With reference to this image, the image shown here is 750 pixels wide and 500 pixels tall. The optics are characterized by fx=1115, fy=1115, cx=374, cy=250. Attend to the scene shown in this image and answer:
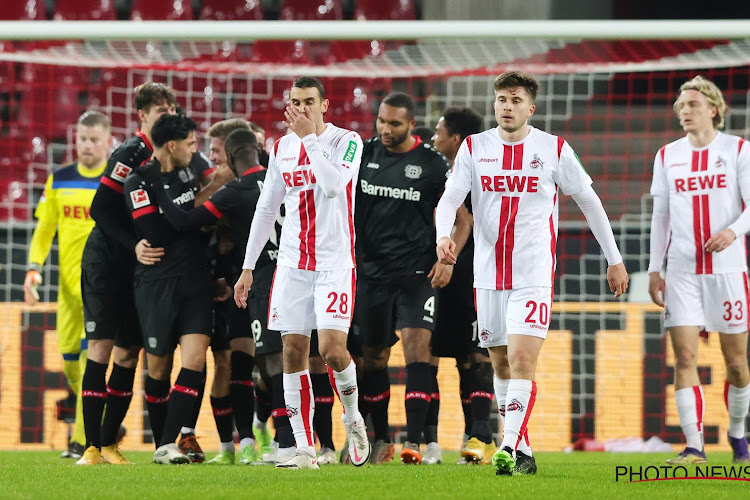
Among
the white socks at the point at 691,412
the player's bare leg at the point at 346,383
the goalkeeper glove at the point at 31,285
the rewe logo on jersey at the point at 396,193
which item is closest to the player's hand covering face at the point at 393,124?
the rewe logo on jersey at the point at 396,193

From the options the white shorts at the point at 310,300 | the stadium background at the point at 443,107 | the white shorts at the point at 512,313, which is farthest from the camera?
the stadium background at the point at 443,107

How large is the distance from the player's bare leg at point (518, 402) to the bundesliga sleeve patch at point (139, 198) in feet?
7.89

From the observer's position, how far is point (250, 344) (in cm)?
720

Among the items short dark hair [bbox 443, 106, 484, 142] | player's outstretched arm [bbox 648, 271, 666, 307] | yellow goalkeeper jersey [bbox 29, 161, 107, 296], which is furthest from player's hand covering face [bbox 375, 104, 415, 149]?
yellow goalkeeper jersey [bbox 29, 161, 107, 296]

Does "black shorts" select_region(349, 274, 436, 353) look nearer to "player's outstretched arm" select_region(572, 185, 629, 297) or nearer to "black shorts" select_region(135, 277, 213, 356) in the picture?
"black shorts" select_region(135, 277, 213, 356)

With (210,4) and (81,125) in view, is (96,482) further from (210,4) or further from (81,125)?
(210,4)

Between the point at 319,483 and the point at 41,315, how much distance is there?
16.9ft

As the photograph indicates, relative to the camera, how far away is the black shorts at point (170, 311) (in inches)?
257

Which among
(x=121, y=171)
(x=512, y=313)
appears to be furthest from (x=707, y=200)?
(x=121, y=171)

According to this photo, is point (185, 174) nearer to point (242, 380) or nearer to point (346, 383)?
point (242, 380)

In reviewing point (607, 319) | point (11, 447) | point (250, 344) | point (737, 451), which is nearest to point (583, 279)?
point (607, 319)

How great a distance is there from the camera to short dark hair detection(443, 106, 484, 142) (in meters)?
7.50

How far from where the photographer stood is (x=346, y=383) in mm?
6098

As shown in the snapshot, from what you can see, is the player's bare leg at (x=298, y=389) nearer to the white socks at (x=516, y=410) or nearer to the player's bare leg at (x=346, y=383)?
the player's bare leg at (x=346, y=383)
